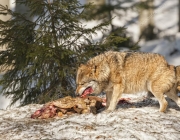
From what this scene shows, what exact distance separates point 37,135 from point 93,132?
977 millimetres

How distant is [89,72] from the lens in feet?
26.2

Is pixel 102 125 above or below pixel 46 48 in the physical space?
below

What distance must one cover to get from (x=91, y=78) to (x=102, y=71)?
0.30 meters

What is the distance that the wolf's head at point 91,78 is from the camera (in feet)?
26.0

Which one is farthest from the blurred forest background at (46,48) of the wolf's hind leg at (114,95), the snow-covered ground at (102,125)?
the wolf's hind leg at (114,95)

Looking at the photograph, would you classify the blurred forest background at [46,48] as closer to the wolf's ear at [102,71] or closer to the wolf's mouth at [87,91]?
the wolf's ear at [102,71]

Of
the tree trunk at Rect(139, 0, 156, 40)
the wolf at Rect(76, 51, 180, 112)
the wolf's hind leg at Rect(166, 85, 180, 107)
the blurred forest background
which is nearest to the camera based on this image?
the wolf at Rect(76, 51, 180, 112)

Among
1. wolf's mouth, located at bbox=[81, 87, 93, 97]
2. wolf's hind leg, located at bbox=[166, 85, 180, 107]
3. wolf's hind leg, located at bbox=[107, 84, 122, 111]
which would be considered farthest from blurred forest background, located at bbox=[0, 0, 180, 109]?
wolf's hind leg, located at bbox=[166, 85, 180, 107]

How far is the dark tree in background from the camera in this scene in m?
9.70

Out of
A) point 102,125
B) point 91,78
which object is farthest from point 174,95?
point 102,125

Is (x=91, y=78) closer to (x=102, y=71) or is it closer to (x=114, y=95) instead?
(x=102, y=71)

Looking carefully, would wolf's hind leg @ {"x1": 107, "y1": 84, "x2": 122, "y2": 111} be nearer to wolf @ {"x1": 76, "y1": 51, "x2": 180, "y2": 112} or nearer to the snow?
wolf @ {"x1": 76, "y1": 51, "x2": 180, "y2": 112}

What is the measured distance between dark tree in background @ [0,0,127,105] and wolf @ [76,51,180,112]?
1551 mm

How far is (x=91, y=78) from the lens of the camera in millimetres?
8000
